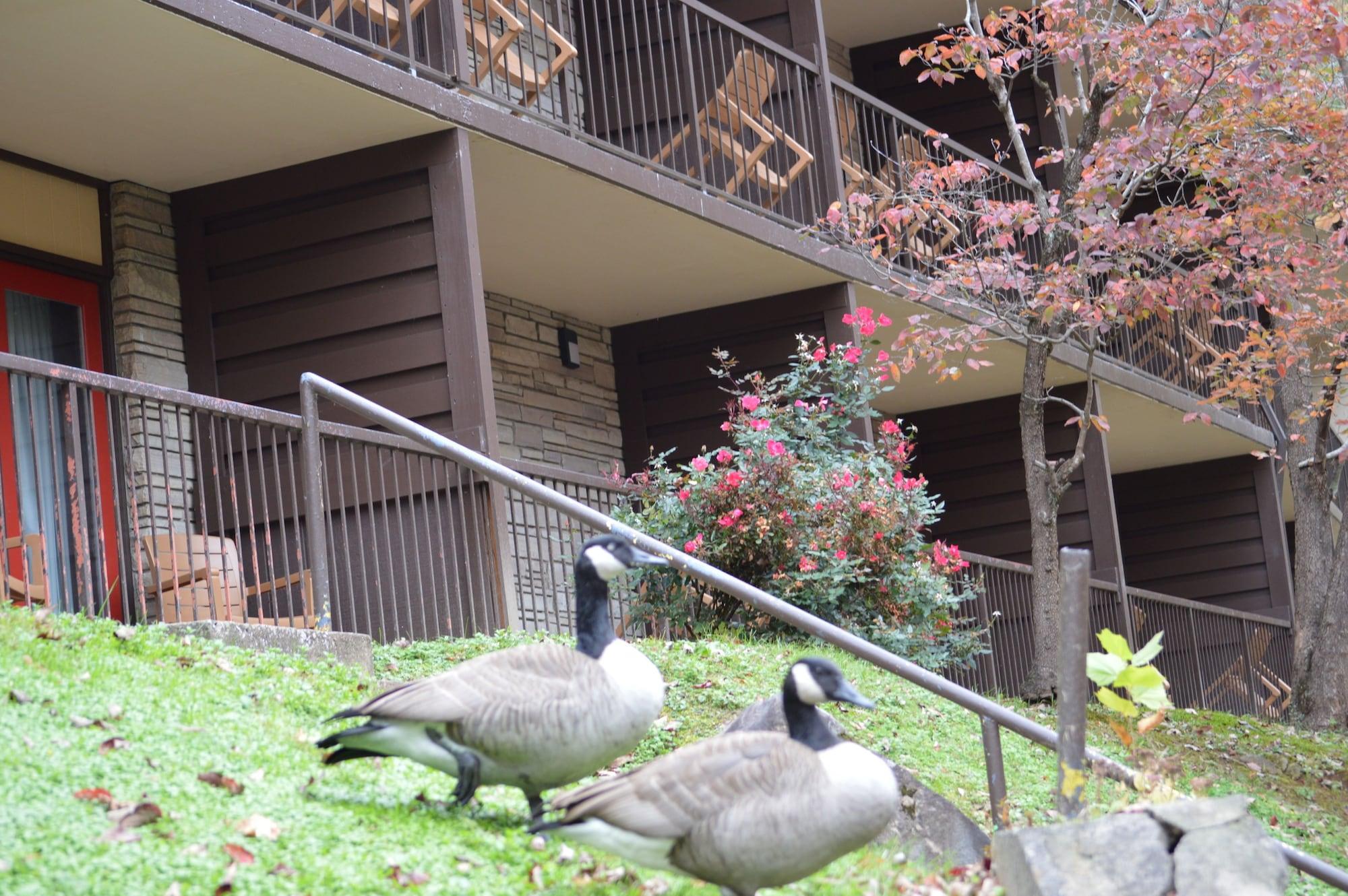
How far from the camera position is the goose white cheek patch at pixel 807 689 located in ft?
14.4

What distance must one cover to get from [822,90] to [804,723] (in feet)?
30.5

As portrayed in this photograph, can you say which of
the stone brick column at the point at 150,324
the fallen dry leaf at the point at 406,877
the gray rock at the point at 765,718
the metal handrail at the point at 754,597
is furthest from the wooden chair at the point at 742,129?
the fallen dry leaf at the point at 406,877

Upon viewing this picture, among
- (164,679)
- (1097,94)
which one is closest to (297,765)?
(164,679)

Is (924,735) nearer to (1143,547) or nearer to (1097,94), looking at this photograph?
(1097,94)

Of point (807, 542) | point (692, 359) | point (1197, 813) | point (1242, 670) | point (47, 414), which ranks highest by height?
point (692, 359)

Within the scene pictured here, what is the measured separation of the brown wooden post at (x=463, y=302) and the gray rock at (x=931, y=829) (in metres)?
3.41

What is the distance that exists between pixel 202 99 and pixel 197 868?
5.65 m

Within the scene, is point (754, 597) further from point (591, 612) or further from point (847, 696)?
point (847, 696)

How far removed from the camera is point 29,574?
7000mm

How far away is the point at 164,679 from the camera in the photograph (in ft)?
19.7

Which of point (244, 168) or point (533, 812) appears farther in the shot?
point (244, 168)

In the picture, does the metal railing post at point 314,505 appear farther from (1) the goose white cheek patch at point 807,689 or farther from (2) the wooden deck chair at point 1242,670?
(2) the wooden deck chair at point 1242,670

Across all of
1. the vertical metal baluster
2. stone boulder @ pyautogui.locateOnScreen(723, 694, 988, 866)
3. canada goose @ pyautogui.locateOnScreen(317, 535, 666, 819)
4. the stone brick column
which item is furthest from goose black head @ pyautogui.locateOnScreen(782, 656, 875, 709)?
the stone brick column

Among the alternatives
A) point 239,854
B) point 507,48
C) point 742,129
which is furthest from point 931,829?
point 742,129
